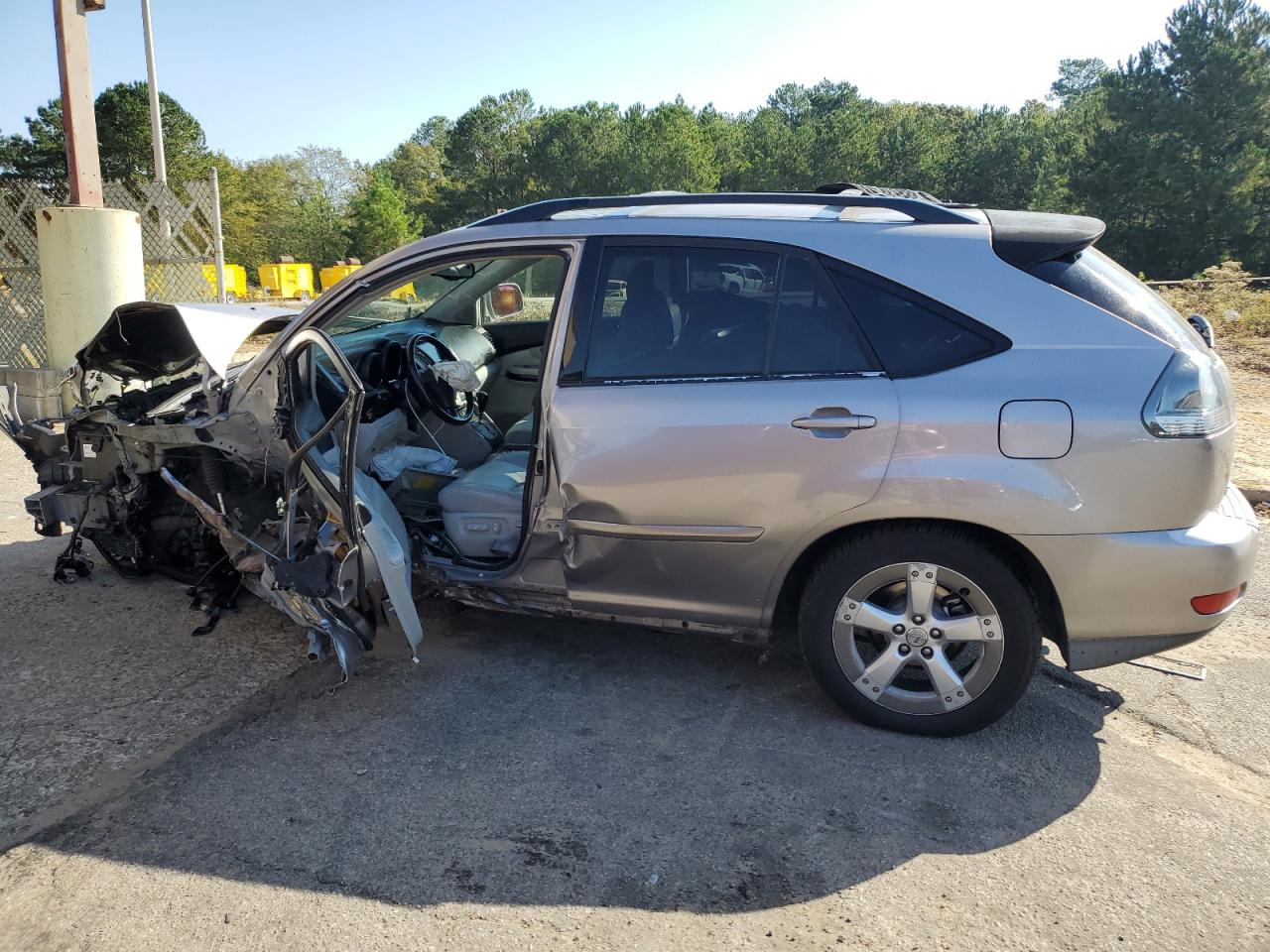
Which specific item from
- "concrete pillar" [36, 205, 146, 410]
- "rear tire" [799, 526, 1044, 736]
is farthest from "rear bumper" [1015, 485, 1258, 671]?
"concrete pillar" [36, 205, 146, 410]

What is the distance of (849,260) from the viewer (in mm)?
3299

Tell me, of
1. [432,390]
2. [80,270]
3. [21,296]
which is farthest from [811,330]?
[21,296]

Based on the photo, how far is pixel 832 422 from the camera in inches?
126

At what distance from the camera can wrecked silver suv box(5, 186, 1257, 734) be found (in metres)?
3.05

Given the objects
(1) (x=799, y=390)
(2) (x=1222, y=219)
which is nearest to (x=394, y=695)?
(1) (x=799, y=390)

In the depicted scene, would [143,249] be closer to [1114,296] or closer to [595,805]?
[595,805]

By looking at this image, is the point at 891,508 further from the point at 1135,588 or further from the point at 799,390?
the point at 1135,588

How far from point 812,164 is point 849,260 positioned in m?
61.9

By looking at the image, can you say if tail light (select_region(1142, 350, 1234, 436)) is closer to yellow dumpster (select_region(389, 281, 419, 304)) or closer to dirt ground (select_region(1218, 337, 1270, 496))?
dirt ground (select_region(1218, 337, 1270, 496))

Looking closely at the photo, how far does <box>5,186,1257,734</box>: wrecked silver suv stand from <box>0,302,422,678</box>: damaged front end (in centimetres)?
2

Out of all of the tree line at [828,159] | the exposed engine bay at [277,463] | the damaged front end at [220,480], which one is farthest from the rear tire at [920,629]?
the tree line at [828,159]

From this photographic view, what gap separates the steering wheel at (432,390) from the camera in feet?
15.3

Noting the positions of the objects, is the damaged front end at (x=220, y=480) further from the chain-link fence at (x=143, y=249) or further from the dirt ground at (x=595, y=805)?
the chain-link fence at (x=143, y=249)

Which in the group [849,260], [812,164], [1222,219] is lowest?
[849,260]
